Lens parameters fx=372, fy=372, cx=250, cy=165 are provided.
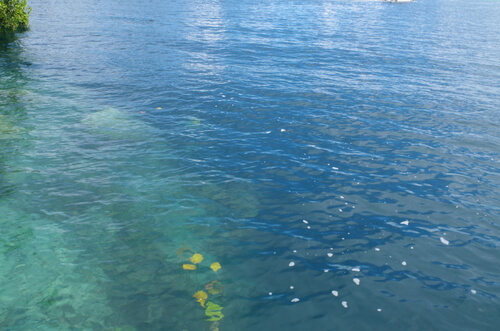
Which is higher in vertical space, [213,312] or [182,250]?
[182,250]

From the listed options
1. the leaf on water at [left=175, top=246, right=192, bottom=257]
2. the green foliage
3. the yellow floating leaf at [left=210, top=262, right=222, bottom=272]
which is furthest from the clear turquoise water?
the green foliage

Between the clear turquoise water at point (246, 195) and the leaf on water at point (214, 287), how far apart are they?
0.37 feet

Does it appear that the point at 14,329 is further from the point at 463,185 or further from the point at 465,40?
the point at 465,40

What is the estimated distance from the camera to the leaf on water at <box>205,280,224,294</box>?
9602 millimetres

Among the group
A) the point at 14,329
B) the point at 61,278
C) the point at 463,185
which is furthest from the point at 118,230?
the point at 463,185

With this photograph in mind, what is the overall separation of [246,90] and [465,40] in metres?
36.6

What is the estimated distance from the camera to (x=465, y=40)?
46594 mm

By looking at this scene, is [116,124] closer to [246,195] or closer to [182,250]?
[246,195]

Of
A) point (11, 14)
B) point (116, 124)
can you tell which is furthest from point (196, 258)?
point (11, 14)

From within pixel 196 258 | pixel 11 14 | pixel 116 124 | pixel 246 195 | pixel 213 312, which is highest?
pixel 11 14

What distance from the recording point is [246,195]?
1384 cm

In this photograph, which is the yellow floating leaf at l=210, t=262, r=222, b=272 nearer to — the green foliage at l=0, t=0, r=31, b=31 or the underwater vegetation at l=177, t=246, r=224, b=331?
the underwater vegetation at l=177, t=246, r=224, b=331

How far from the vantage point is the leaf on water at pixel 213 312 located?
28.8 feet

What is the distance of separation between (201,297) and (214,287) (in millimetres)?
488
